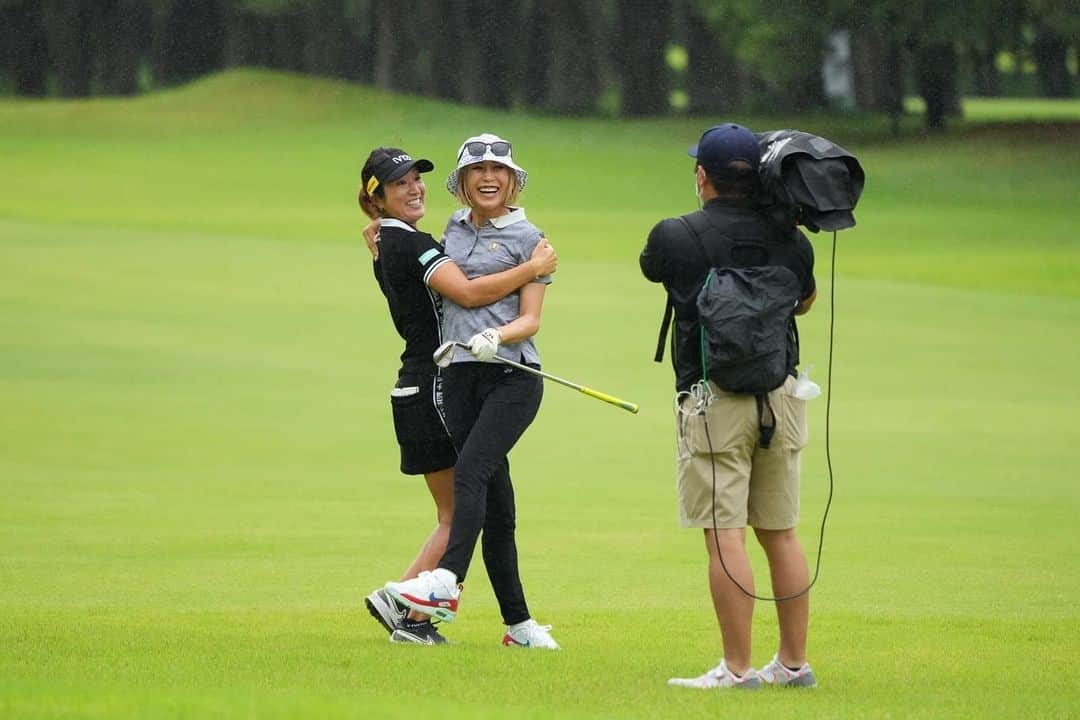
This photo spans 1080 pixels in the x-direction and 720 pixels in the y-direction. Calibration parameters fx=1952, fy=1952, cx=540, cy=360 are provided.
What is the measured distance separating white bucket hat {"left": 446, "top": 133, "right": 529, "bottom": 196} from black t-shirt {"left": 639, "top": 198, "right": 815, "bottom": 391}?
0.88m

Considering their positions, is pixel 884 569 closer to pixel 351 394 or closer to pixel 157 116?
A: pixel 351 394

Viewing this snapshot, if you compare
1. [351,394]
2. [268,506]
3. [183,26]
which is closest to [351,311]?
[351,394]

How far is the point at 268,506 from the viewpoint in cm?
1100

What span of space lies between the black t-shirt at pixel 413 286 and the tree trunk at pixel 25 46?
6323 cm

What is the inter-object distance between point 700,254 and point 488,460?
45.6 inches

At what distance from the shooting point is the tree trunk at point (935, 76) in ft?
153

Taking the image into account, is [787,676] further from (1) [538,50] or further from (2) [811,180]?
(1) [538,50]

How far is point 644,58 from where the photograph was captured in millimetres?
60656

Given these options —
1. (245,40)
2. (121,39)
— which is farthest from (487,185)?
(121,39)

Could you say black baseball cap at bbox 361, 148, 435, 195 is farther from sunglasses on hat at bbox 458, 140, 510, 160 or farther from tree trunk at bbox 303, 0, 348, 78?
tree trunk at bbox 303, 0, 348, 78

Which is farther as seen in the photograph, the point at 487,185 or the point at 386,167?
the point at 386,167

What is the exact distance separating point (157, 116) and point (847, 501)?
1393 inches

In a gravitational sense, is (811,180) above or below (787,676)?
above

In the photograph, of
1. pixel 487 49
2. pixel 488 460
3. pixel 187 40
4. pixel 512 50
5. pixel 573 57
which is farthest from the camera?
pixel 187 40
